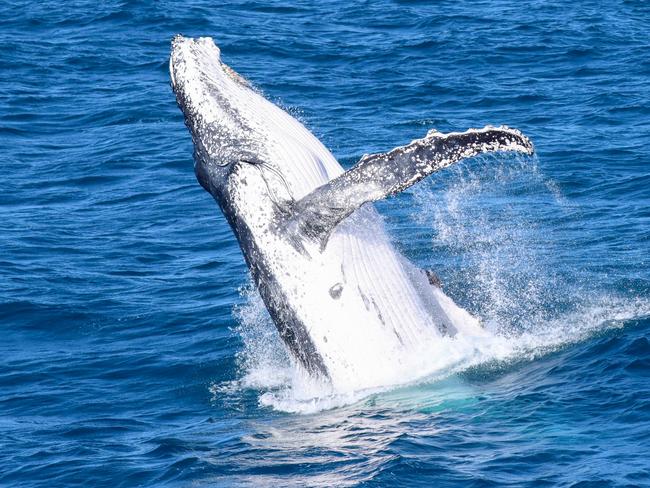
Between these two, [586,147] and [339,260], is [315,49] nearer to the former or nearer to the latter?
[586,147]

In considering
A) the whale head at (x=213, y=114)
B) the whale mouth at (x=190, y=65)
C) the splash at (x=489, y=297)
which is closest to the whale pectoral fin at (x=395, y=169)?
the whale head at (x=213, y=114)

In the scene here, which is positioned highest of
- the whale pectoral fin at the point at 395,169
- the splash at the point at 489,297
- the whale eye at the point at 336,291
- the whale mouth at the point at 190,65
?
the whale mouth at the point at 190,65

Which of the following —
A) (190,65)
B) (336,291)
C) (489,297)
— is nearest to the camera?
(336,291)

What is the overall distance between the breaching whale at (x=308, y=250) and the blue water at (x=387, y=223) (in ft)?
2.63

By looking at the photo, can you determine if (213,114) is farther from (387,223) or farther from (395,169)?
(387,223)

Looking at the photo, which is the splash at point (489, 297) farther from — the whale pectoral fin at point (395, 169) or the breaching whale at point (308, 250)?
the whale pectoral fin at point (395, 169)

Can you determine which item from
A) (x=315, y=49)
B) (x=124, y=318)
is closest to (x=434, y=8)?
(x=315, y=49)

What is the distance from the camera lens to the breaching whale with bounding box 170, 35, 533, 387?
17312 mm

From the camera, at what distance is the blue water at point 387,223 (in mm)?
15508

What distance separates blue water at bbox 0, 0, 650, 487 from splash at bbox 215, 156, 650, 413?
67mm

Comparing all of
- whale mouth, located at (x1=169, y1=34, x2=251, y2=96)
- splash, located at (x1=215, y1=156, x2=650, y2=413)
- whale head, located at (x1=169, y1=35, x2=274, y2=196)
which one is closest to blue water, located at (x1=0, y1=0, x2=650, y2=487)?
splash, located at (x1=215, y1=156, x2=650, y2=413)

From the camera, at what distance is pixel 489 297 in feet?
70.3

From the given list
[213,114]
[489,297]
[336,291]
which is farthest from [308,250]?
[489,297]

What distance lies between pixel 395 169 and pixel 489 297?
5.97 metres
